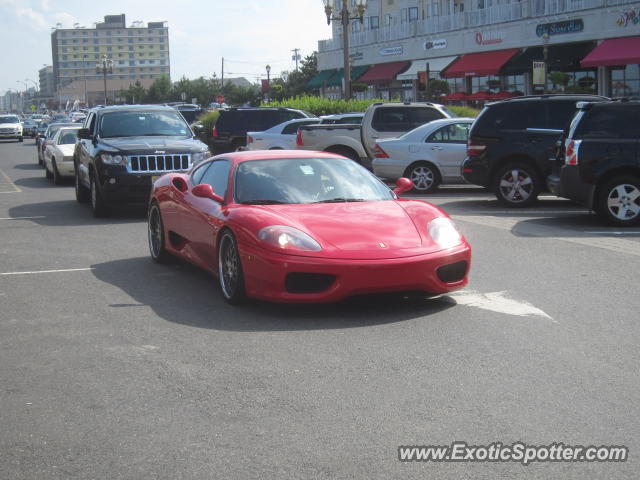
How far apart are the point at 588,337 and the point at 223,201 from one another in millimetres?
Result: 3526

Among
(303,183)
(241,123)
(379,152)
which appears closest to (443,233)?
(303,183)

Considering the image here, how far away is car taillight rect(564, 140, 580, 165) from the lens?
13.2 meters

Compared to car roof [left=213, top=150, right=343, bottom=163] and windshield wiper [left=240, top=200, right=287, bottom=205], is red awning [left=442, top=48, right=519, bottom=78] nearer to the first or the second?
car roof [left=213, top=150, right=343, bottom=163]

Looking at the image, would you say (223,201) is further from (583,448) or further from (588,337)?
(583,448)

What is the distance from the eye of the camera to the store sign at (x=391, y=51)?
57.8m

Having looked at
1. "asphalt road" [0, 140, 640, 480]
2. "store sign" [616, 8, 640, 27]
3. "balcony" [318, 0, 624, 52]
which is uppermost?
"balcony" [318, 0, 624, 52]

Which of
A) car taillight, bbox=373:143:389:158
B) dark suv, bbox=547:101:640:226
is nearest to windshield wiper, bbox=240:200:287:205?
dark suv, bbox=547:101:640:226

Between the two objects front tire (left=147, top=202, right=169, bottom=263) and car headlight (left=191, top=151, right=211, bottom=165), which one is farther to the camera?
car headlight (left=191, top=151, right=211, bottom=165)

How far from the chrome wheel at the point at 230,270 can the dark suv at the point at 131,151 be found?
24.9 ft

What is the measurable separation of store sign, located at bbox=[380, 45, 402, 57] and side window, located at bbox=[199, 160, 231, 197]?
163ft

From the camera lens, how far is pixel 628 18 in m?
39.7

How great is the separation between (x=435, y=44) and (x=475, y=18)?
391 cm

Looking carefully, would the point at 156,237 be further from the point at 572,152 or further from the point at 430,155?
the point at 430,155

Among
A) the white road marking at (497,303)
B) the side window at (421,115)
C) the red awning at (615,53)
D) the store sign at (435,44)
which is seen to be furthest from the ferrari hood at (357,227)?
the store sign at (435,44)
